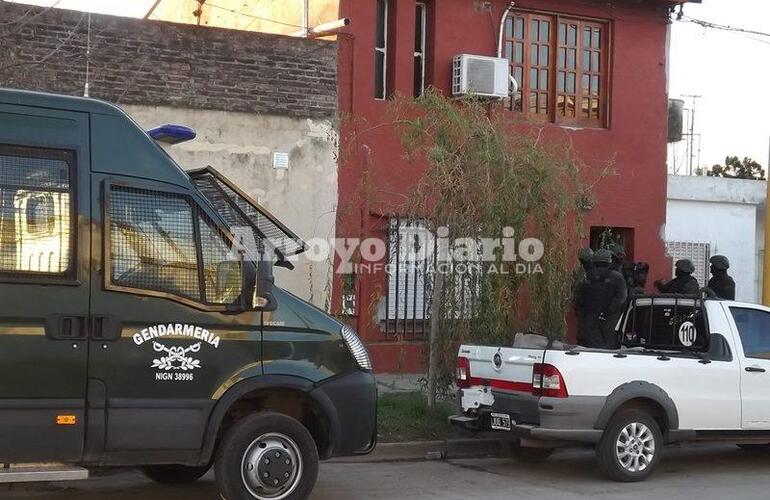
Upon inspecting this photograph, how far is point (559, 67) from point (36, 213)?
36.0ft

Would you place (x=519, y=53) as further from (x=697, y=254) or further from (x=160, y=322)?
(x=160, y=322)

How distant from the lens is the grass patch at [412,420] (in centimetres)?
1031

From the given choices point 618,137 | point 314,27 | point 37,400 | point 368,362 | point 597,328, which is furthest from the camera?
point 618,137

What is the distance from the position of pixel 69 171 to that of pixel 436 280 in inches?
198

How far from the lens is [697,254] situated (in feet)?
60.3

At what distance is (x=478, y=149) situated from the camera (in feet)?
33.3

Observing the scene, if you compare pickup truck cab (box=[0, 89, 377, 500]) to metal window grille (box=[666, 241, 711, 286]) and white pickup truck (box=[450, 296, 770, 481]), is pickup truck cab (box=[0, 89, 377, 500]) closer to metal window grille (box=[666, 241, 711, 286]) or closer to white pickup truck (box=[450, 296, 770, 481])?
white pickup truck (box=[450, 296, 770, 481])

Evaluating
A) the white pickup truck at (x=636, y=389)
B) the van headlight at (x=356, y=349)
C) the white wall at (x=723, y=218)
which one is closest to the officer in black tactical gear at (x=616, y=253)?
the white pickup truck at (x=636, y=389)

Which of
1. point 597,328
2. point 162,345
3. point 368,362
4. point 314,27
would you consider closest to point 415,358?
point 597,328

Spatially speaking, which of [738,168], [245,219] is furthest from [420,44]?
[738,168]

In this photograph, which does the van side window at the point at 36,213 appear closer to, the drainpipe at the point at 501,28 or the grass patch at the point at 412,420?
the grass patch at the point at 412,420

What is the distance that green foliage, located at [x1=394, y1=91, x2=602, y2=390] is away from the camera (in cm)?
1015

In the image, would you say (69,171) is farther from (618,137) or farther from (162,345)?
(618,137)

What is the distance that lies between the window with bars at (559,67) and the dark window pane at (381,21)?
2.06m
